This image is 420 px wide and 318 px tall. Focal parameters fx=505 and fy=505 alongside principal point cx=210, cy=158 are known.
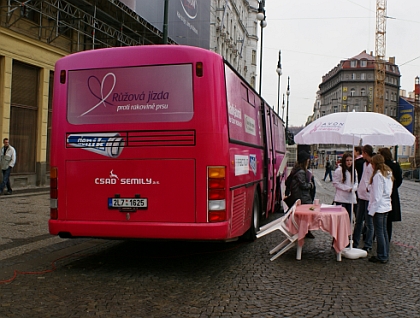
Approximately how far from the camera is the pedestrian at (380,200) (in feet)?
24.5

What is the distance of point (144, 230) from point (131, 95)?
175 centimetres

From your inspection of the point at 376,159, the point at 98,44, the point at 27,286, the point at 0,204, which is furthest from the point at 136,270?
the point at 98,44

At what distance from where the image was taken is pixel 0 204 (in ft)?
43.9

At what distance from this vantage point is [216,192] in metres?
6.34

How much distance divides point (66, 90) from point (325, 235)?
6006 mm

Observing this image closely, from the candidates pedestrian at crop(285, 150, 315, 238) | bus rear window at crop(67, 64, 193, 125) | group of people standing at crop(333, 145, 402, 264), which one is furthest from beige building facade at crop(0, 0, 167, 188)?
group of people standing at crop(333, 145, 402, 264)

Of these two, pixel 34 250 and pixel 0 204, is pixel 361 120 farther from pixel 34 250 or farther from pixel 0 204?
pixel 0 204

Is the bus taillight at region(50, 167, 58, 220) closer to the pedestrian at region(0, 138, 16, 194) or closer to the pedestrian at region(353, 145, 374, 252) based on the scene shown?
the pedestrian at region(353, 145, 374, 252)

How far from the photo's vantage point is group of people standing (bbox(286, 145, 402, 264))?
7488 mm

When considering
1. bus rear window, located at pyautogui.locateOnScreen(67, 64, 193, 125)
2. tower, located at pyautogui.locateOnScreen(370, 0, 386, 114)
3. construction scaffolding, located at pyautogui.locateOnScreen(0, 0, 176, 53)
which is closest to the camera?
bus rear window, located at pyautogui.locateOnScreen(67, 64, 193, 125)

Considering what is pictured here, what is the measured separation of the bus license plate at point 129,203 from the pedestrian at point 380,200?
135 inches

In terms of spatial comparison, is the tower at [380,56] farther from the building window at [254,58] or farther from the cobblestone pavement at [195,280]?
the cobblestone pavement at [195,280]

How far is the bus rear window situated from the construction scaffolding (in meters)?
11.3

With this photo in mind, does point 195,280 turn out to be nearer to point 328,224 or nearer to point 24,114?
point 328,224
